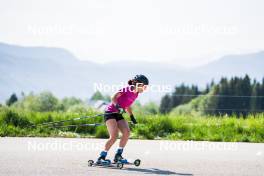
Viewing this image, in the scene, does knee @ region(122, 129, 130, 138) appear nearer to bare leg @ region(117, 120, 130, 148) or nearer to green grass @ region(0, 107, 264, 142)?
bare leg @ region(117, 120, 130, 148)

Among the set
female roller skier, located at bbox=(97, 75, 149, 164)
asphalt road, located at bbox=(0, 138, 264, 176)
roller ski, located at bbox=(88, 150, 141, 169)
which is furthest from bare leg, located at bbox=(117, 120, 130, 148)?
asphalt road, located at bbox=(0, 138, 264, 176)

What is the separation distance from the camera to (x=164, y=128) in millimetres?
18969

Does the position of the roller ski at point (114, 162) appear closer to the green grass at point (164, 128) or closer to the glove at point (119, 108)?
the glove at point (119, 108)

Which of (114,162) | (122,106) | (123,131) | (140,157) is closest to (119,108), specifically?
(122,106)

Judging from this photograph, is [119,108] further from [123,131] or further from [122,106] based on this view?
[123,131]

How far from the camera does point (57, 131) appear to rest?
18.7 meters

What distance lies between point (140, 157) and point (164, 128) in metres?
5.83

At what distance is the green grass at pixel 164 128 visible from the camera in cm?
1819

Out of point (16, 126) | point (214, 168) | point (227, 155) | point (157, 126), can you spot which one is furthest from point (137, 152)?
point (16, 126)

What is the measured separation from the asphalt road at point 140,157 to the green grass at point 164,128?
1.13 metres

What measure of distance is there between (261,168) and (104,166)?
290 centimetres

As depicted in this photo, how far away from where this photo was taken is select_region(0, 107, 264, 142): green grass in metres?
18.2

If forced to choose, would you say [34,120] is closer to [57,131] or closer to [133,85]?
[57,131]

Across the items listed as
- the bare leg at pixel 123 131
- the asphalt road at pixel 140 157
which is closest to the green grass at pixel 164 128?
the asphalt road at pixel 140 157
